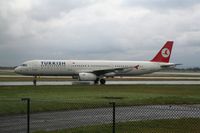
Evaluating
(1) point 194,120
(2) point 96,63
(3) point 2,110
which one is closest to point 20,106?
(3) point 2,110

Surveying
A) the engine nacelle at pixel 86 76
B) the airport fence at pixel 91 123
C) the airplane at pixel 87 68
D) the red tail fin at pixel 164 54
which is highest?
the red tail fin at pixel 164 54

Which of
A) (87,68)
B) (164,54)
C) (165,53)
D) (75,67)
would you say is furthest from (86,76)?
(165,53)

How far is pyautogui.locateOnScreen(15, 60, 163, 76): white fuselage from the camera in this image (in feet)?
166

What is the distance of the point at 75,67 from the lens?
52.4 metres

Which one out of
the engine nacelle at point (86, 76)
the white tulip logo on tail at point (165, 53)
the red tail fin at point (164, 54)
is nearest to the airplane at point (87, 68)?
the engine nacelle at point (86, 76)

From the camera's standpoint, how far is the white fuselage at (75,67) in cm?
5069

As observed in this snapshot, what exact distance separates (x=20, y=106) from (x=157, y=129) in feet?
32.4

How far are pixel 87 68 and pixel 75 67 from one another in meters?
1.93

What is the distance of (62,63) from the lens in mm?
51656

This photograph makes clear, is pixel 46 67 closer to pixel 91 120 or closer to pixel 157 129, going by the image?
pixel 91 120

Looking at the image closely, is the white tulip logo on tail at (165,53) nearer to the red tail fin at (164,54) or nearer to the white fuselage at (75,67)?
the red tail fin at (164,54)

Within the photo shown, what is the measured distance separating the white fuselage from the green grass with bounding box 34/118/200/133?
37.2 metres

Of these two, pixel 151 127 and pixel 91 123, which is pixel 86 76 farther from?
pixel 151 127

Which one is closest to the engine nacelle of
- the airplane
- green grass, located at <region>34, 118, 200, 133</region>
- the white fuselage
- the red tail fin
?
the airplane
